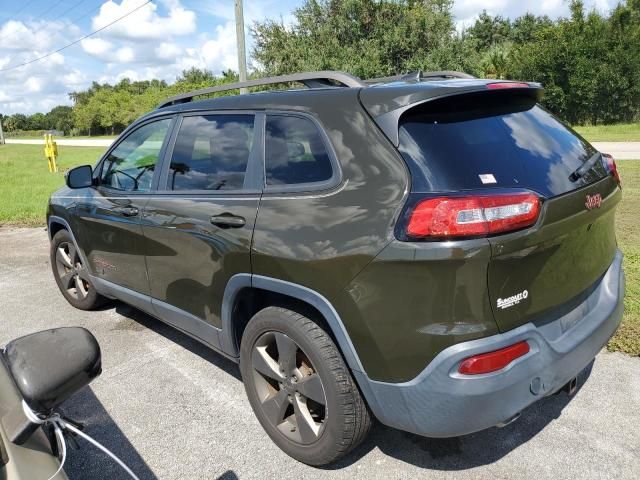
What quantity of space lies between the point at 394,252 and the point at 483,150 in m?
0.61

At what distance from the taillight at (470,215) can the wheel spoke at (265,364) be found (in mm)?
1099

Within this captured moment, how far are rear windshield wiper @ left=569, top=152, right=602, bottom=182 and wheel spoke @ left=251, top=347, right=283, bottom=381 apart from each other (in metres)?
1.68

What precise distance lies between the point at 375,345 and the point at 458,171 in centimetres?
79

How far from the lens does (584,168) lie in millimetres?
2545

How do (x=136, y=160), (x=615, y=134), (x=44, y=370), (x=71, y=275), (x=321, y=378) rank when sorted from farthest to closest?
1. (x=615, y=134)
2. (x=71, y=275)
3. (x=136, y=160)
4. (x=321, y=378)
5. (x=44, y=370)

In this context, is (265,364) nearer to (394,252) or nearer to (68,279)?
(394,252)

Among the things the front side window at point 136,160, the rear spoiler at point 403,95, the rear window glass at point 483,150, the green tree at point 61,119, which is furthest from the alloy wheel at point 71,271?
the green tree at point 61,119

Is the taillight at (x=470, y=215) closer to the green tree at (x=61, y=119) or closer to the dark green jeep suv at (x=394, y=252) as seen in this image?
the dark green jeep suv at (x=394, y=252)

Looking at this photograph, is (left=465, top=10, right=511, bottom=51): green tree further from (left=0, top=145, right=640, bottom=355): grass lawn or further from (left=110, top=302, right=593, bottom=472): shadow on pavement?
(left=110, top=302, right=593, bottom=472): shadow on pavement

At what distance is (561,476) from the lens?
249 centimetres

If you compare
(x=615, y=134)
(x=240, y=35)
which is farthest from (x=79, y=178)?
(x=615, y=134)

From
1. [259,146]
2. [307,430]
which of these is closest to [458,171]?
[259,146]

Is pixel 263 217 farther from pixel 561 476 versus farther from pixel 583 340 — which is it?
pixel 561 476

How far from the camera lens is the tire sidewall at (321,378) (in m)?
2.39
